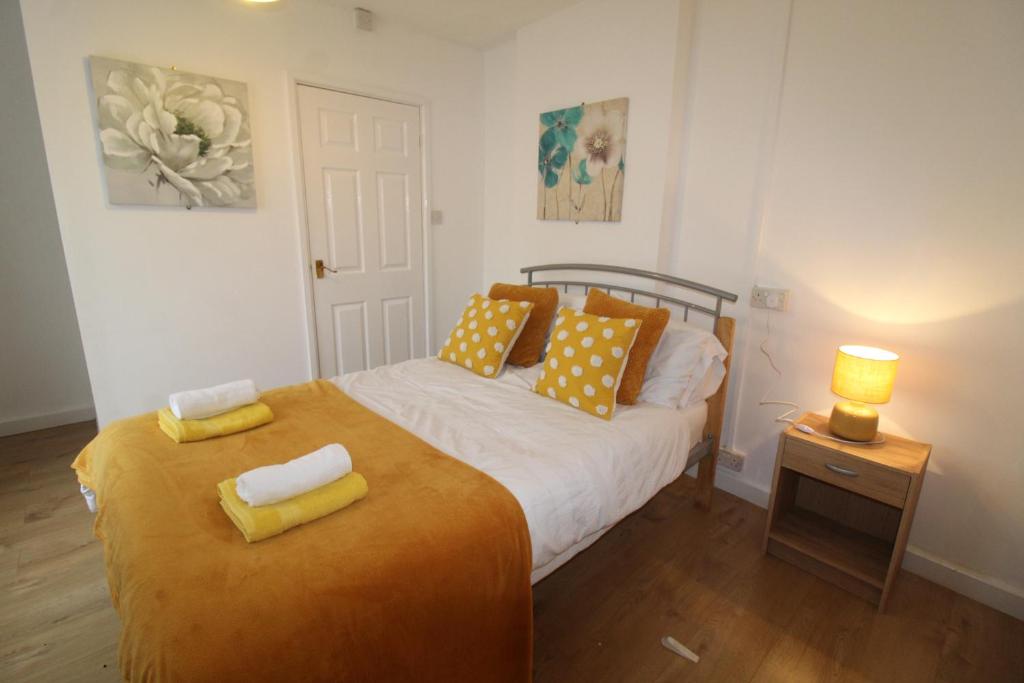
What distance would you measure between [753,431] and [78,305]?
3.35 meters

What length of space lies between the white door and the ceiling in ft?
1.62

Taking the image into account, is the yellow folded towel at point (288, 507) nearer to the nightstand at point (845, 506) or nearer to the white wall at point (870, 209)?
the nightstand at point (845, 506)

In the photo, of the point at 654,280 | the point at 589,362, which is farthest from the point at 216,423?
the point at 654,280

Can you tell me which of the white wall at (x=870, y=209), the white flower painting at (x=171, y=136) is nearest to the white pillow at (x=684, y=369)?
the white wall at (x=870, y=209)

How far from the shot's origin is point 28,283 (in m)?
2.99

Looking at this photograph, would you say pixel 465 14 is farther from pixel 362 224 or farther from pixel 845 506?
pixel 845 506

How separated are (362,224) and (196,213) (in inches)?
36.6

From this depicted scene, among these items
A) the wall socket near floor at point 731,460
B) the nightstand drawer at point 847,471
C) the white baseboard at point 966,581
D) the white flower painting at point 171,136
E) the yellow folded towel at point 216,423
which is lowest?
the white baseboard at point 966,581

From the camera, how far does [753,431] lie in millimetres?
2424

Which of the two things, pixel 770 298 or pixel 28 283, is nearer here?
pixel 770 298

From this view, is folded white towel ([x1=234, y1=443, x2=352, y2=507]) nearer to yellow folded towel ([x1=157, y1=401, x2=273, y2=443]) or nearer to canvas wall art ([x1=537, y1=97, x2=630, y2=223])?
yellow folded towel ([x1=157, y1=401, x2=273, y2=443])

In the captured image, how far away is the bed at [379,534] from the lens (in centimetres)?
96

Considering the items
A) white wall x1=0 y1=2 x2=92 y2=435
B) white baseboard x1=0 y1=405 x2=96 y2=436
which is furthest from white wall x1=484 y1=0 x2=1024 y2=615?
white baseboard x1=0 y1=405 x2=96 y2=436

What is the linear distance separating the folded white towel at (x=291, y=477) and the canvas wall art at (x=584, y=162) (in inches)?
78.4
